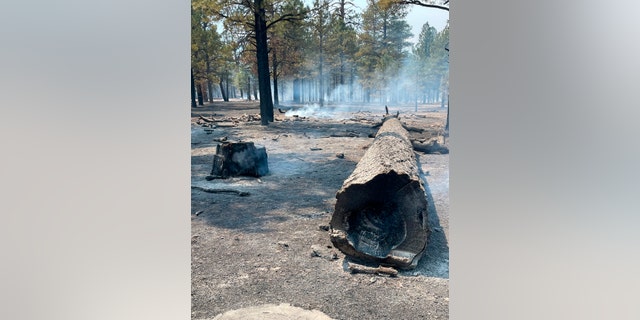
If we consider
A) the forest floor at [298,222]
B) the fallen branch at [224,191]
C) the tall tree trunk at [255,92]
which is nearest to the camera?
the forest floor at [298,222]

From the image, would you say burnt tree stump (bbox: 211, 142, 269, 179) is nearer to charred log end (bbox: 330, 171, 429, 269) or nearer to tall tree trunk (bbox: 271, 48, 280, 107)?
tall tree trunk (bbox: 271, 48, 280, 107)

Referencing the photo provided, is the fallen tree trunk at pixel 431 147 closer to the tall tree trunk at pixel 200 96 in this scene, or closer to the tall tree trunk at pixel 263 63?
the tall tree trunk at pixel 263 63

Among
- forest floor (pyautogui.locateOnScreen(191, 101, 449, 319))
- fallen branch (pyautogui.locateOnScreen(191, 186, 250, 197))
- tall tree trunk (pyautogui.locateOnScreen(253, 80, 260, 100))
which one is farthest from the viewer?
tall tree trunk (pyautogui.locateOnScreen(253, 80, 260, 100))

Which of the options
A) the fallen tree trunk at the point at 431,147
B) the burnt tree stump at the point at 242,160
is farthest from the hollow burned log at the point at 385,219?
the burnt tree stump at the point at 242,160

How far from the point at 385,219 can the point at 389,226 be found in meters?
0.05

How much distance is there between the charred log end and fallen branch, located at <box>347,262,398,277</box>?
33mm

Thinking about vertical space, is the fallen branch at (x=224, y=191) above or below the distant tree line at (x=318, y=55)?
below

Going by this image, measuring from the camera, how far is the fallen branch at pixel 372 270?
2590 millimetres

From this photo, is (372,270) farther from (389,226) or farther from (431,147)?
(431,147)

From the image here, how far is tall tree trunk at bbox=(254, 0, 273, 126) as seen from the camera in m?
2.82

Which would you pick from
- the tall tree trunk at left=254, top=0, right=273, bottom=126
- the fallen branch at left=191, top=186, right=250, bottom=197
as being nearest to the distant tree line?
the tall tree trunk at left=254, top=0, right=273, bottom=126

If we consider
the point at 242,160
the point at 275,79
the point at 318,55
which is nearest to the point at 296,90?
the point at 275,79

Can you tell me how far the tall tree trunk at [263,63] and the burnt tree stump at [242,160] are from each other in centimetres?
19
